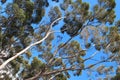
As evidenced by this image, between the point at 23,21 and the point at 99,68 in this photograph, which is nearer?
the point at 23,21

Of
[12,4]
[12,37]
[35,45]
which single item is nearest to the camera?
[12,4]

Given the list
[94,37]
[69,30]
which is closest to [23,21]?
[69,30]

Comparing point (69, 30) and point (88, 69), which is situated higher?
point (69, 30)

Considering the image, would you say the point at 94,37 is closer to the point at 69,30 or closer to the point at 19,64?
the point at 69,30

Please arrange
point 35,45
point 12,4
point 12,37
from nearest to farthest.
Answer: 1. point 12,4
2. point 12,37
3. point 35,45

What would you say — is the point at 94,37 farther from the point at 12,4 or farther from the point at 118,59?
the point at 12,4

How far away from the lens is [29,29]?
75.9 feet

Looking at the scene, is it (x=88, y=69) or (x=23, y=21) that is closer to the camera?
(x=23, y=21)

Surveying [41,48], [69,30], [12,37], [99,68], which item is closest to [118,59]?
[99,68]

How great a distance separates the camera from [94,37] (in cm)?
2444

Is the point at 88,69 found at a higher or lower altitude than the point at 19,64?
lower

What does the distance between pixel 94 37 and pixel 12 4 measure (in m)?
5.99

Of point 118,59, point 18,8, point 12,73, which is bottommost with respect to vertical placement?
point 118,59

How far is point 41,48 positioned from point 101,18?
4.47m
